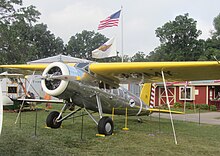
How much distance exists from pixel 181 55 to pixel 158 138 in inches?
2080

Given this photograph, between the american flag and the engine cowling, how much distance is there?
313 inches

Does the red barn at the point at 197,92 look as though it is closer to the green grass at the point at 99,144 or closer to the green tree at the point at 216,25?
the green grass at the point at 99,144

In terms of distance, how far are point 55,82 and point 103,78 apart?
2266 millimetres

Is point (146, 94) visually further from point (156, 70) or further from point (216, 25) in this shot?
point (216, 25)

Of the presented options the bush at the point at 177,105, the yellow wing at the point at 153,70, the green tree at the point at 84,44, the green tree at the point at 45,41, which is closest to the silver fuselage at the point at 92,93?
the yellow wing at the point at 153,70

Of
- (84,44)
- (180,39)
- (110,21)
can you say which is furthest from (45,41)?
(110,21)

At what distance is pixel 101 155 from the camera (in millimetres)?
6918

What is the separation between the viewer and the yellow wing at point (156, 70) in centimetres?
886

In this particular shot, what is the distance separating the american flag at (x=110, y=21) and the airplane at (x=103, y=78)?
5.47m

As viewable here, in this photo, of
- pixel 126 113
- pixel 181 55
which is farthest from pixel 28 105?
pixel 181 55

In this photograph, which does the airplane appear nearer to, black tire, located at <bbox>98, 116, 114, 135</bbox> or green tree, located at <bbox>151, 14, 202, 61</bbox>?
black tire, located at <bbox>98, 116, 114, 135</bbox>

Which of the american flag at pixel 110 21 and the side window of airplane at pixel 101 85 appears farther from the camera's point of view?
the american flag at pixel 110 21

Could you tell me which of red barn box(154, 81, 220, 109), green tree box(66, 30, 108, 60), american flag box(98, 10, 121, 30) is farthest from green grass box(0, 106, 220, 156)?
green tree box(66, 30, 108, 60)

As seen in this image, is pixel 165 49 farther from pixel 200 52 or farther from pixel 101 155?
pixel 101 155
